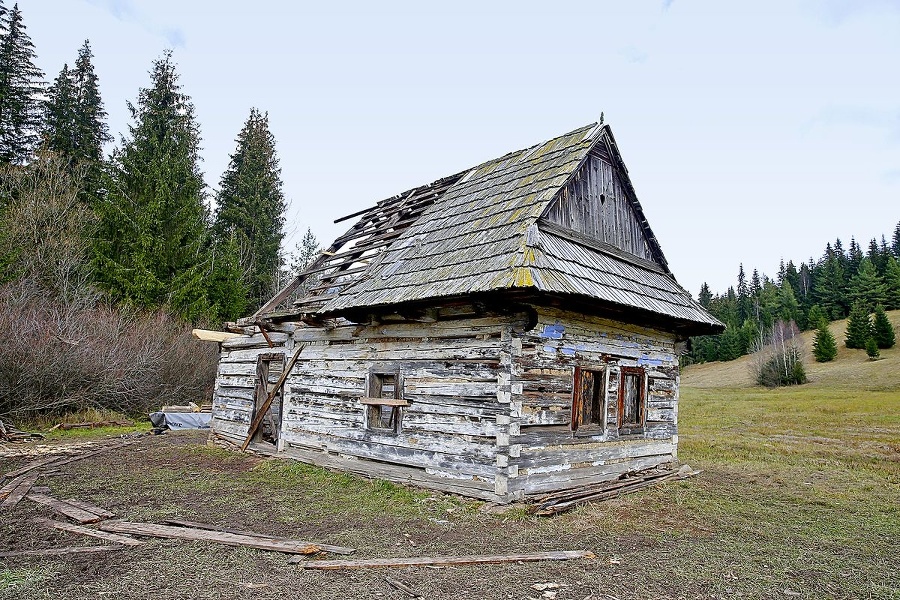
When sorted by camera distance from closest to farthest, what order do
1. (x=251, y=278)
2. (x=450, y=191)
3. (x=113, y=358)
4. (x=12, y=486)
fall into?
(x=12, y=486), (x=450, y=191), (x=113, y=358), (x=251, y=278)

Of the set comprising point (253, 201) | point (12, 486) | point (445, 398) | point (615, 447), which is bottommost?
point (12, 486)

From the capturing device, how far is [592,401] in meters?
9.54

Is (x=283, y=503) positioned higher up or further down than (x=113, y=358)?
further down

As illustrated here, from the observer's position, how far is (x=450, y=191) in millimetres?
13086

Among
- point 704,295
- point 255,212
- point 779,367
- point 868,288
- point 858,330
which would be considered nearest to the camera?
point 255,212

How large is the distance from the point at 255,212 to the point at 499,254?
27673 mm

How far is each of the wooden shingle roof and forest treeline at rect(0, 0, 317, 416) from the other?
10826 mm

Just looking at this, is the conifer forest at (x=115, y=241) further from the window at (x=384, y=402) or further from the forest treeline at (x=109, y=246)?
the window at (x=384, y=402)

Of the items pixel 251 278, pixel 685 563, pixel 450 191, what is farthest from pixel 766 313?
pixel 685 563

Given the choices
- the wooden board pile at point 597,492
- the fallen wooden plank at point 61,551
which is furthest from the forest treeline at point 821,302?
the fallen wooden plank at point 61,551

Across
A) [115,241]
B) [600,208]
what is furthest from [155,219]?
[600,208]

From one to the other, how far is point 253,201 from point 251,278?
4.52 m

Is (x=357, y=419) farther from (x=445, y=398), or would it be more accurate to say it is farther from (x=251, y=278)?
(x=251, y=278)

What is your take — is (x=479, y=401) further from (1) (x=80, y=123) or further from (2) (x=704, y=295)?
(2) (x=704, y=295)
